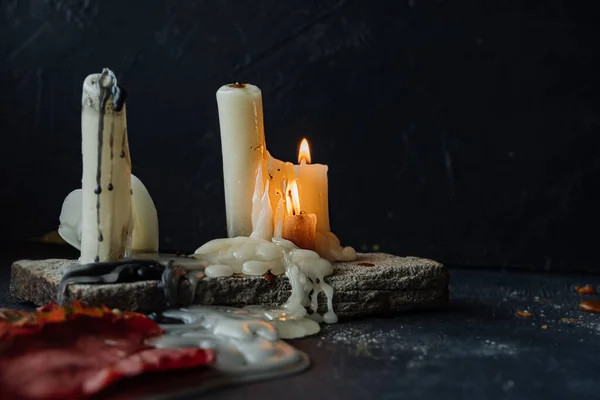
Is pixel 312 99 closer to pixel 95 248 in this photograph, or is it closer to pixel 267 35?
pixel 267 35

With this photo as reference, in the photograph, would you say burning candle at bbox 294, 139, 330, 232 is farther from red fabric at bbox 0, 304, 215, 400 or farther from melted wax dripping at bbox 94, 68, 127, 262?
red fabric at bbox 0, 304, 215, 400

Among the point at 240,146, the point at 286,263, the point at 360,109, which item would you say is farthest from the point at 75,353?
the point at 360,109

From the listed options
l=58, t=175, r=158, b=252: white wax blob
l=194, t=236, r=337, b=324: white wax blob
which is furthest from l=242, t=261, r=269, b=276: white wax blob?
l=58, t=175, r=158, b=252: white wax blob

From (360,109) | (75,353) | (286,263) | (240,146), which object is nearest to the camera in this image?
(75,353)

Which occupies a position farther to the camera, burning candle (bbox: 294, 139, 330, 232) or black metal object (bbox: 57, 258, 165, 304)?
burning candle (bbox: 294, 139, 330, 232)

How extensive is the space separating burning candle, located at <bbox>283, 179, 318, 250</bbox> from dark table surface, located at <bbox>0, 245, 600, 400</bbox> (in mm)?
181

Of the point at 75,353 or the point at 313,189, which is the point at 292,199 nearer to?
the point at 313,189

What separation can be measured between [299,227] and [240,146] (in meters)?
0.20

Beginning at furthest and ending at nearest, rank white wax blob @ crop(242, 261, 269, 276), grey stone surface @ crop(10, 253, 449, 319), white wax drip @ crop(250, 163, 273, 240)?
white wax drip @ crop(250, 163, 273, 240) → white wax blob @ crop(242, 261, 269, 276) → grey stone surface @ crop(10, 253, 449, 319)

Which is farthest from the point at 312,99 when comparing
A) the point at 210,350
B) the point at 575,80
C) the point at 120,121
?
the point at 210,350

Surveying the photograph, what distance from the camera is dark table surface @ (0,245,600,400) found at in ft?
3.34

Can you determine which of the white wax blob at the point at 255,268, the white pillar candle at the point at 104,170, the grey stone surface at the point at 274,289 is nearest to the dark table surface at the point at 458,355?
the grey stone surface at the point at 274,289

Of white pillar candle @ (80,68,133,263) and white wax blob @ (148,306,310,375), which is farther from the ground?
white pillar candle @ (80,68,133,263)

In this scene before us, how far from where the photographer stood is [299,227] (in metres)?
1.48
